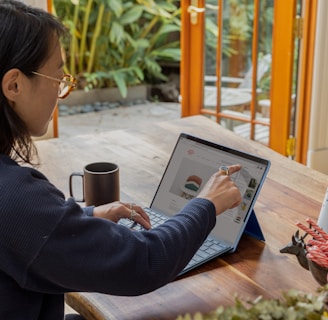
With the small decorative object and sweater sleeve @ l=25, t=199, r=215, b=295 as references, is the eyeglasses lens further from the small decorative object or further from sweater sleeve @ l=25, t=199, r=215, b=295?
the small decorative object

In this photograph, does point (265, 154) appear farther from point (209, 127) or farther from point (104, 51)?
point (104, 51)

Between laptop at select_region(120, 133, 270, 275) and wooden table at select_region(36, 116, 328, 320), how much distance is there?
0.11 feet

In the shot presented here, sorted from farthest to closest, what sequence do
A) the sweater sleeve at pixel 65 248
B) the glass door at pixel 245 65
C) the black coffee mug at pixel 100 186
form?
the glass door at pixel 245 65, the black coffee mug at pixel 100 186, the sweater sleeve at pixel 65 248

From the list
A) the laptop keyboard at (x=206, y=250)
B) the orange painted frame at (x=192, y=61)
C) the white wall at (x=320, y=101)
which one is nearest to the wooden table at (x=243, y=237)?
the laptop keyboard at (x=206, y=250)

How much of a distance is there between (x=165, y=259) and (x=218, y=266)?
0.23 meters

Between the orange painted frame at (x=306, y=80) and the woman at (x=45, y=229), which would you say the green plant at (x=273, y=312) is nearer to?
the woman at (x=45, y=229)

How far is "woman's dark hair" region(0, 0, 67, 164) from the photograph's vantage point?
98 cm

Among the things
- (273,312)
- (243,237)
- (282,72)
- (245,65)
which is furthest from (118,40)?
(273,312)

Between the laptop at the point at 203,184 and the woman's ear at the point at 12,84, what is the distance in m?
0.47

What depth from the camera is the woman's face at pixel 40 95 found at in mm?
1031

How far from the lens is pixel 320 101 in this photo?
10.8ft

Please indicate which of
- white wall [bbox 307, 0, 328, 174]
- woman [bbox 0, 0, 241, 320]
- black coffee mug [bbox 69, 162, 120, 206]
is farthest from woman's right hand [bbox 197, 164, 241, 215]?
white wall [bbox 307, 0, 328, 174]

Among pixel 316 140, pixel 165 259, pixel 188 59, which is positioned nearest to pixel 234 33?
pixel 188 59

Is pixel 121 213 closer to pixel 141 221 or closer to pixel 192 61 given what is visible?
pixel 141 221
